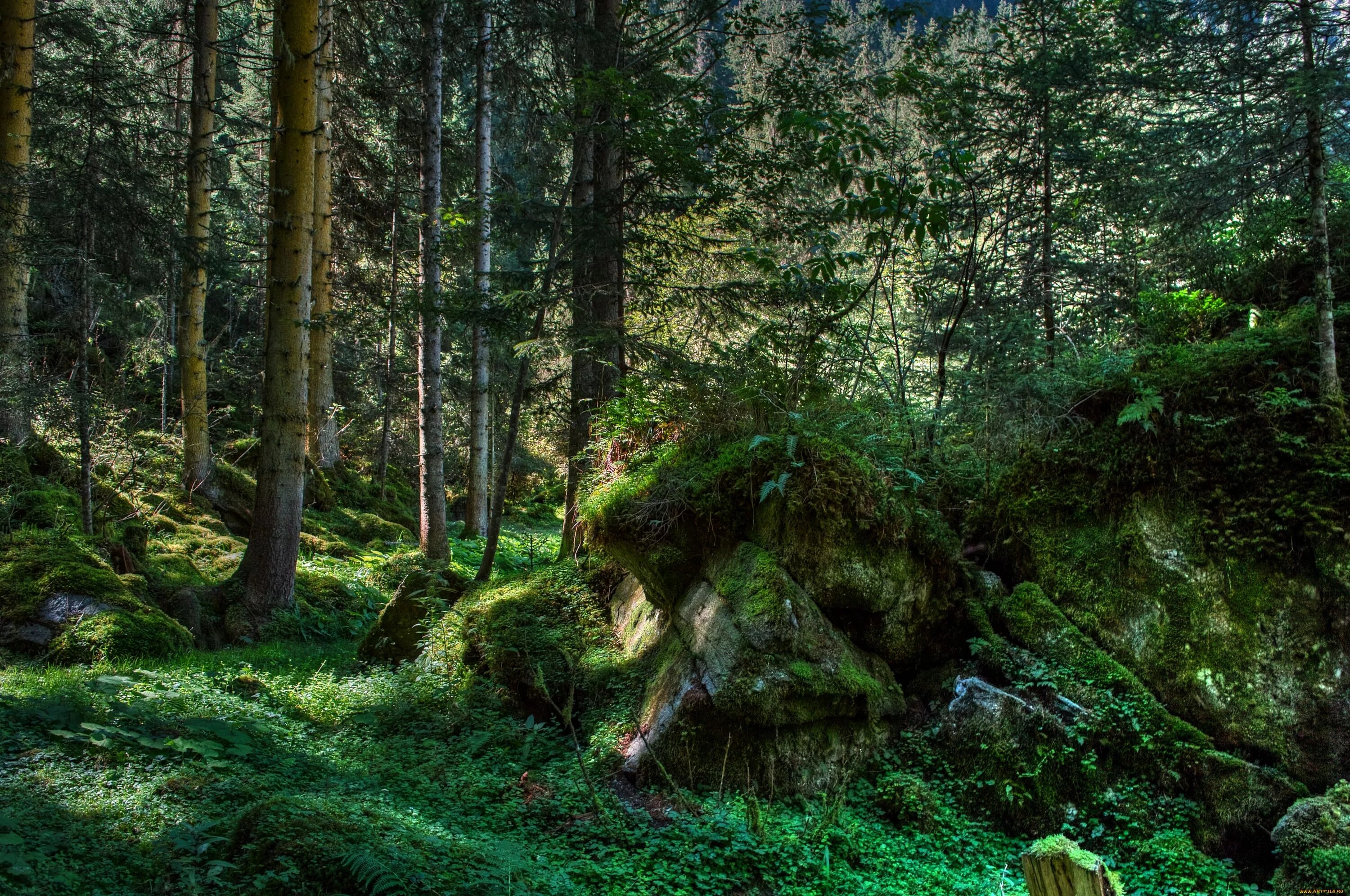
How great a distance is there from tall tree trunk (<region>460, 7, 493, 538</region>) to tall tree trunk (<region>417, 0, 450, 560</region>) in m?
0.71

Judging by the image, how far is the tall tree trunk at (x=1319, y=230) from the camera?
16.5ft

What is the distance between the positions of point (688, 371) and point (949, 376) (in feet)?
12.1

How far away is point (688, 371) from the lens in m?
6.55

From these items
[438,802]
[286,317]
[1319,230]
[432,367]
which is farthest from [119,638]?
[1319,230]

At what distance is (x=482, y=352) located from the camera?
1281 centimetres

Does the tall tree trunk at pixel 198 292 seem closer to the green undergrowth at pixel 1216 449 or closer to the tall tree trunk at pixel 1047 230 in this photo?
the tall tree trunk at pixel 1047 230

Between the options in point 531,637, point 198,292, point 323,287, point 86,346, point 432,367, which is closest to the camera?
point 531,637

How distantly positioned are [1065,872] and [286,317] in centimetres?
866

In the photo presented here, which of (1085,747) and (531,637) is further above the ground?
(531,637)

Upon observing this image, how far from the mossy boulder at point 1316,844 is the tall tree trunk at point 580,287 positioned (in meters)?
5.63

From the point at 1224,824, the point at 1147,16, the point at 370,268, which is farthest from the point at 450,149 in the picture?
the point at 1224,824

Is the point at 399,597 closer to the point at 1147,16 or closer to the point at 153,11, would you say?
the point at 1147,16

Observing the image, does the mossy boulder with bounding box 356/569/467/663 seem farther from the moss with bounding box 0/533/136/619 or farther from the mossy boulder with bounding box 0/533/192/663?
the moss with bounding box 0/533/136/619

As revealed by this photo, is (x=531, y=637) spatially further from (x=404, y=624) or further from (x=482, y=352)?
(x=482, y=352)
